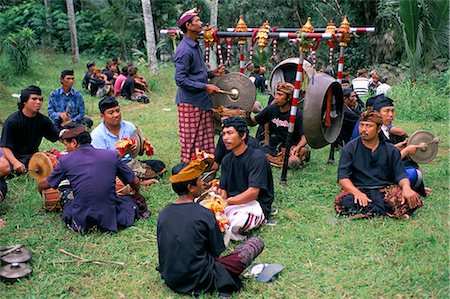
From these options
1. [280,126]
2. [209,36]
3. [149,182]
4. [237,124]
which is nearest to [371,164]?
[237,124]

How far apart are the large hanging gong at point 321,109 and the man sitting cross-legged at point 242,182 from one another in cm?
127

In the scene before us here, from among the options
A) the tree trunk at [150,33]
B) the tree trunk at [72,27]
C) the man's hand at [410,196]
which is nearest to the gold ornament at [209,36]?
the man's hand at [410,196]

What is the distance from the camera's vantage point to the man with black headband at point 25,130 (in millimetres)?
5773

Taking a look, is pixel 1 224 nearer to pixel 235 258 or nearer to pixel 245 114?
pixel 235 258

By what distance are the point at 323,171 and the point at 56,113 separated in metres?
4.04

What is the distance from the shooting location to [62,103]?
24.5 feet

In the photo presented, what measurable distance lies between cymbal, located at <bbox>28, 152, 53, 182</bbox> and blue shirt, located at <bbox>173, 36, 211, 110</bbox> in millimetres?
→ 1769

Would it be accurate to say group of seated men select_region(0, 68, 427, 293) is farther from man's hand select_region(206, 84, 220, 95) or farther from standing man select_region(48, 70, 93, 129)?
standing man select_region(48, 70, 93, 129)

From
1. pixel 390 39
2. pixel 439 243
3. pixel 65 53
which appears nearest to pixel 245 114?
pixel 439 243

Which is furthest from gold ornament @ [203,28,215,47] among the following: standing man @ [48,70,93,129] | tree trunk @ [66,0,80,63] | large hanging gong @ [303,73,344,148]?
tree trunk @ [66,0,80,63]

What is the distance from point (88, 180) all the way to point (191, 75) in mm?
2107

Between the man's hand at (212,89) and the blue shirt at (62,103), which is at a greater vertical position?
the man's hand at (212,89)

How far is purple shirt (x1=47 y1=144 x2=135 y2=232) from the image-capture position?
15.1 ft

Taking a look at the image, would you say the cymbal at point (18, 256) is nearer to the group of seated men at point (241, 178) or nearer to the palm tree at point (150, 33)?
the group of seated men at point (241, 178)
